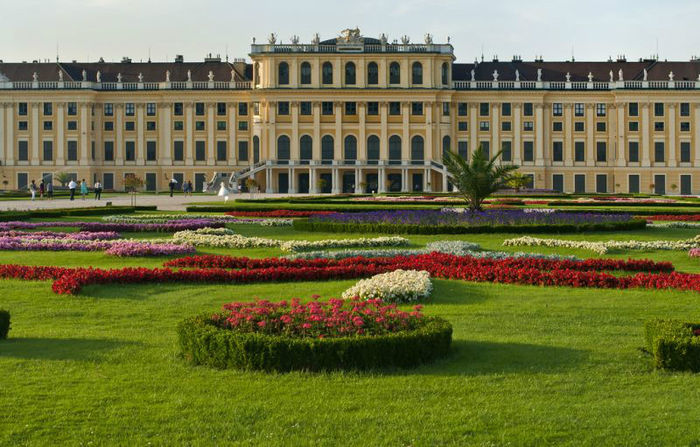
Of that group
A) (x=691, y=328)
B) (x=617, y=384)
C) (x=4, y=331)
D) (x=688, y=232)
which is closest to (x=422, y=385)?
(x=617, y=384)

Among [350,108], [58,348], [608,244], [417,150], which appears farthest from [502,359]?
[350,108]

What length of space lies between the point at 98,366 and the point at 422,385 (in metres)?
3.26

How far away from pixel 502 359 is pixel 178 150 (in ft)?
240

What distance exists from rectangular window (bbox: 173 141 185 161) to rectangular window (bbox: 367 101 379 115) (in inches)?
621

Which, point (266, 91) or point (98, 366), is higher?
point (266, 91)

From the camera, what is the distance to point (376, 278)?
14.7 metres

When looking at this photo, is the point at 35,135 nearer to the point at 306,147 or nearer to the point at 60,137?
the point at 60,137

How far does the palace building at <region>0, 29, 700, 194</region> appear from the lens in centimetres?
7875

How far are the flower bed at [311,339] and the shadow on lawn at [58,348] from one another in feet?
3.30

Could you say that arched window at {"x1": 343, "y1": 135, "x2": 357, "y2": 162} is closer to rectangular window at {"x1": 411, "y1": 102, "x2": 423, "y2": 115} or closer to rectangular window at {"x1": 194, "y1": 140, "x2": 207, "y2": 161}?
rectangular window at {"x1": 411, "y1": 102, "x2": 423, "y2": 115}

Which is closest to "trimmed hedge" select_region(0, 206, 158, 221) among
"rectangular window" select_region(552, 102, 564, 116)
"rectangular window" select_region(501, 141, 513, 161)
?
"rectangular window" select_region(501, 141, 513, 161)

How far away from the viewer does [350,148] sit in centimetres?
7969

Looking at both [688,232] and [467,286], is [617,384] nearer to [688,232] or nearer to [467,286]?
[467,286]

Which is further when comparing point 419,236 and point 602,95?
point 602,95
